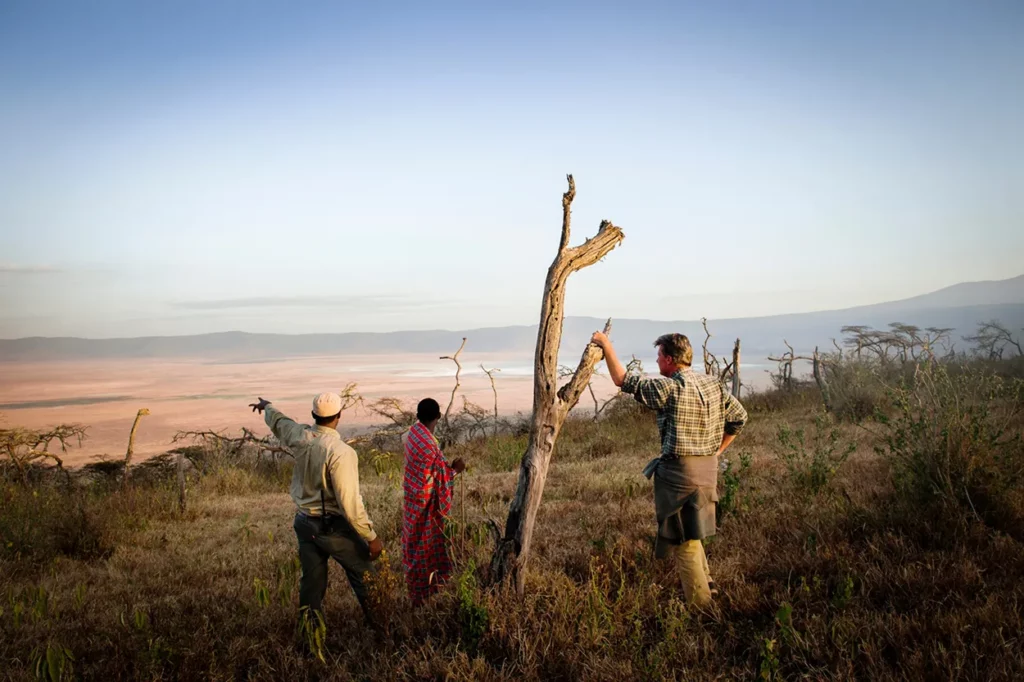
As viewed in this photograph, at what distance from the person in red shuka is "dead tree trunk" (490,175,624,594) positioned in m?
0.54

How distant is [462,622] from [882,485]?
5.59m

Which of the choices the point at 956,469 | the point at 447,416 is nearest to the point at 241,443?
the point at 447,416

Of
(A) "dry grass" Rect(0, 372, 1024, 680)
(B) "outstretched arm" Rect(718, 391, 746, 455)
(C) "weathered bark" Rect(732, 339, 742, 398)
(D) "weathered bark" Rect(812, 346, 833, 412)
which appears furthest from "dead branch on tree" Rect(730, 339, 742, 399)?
(B) "outstretched arm" Rect(718, 391, 746, 455)

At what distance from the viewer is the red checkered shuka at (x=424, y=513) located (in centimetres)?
516

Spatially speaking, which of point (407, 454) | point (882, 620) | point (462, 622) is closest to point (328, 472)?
point (407, 454)

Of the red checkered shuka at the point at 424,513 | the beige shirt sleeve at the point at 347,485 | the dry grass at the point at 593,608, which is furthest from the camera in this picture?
the red checkered shuka at the point at 424,513

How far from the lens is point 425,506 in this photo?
5211 mm

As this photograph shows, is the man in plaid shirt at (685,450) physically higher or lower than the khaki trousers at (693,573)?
higher

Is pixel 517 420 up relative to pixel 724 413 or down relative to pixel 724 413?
down

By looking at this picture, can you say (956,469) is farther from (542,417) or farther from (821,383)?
(821,383)

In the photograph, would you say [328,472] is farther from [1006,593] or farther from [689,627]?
[1006,593]

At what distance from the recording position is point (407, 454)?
5.26 metres

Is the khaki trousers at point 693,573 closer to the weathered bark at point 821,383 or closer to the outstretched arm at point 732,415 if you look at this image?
the outstretched arm at point 732,415

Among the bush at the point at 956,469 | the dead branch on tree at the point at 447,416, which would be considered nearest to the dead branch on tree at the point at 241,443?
→ the dead branch on tree at the point at 447,416
